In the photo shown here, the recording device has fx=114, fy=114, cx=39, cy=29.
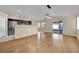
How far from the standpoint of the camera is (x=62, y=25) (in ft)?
18.0

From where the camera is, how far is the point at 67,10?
6562 mm

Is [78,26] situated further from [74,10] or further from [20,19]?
[20,19]

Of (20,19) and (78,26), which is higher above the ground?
(20,19)
